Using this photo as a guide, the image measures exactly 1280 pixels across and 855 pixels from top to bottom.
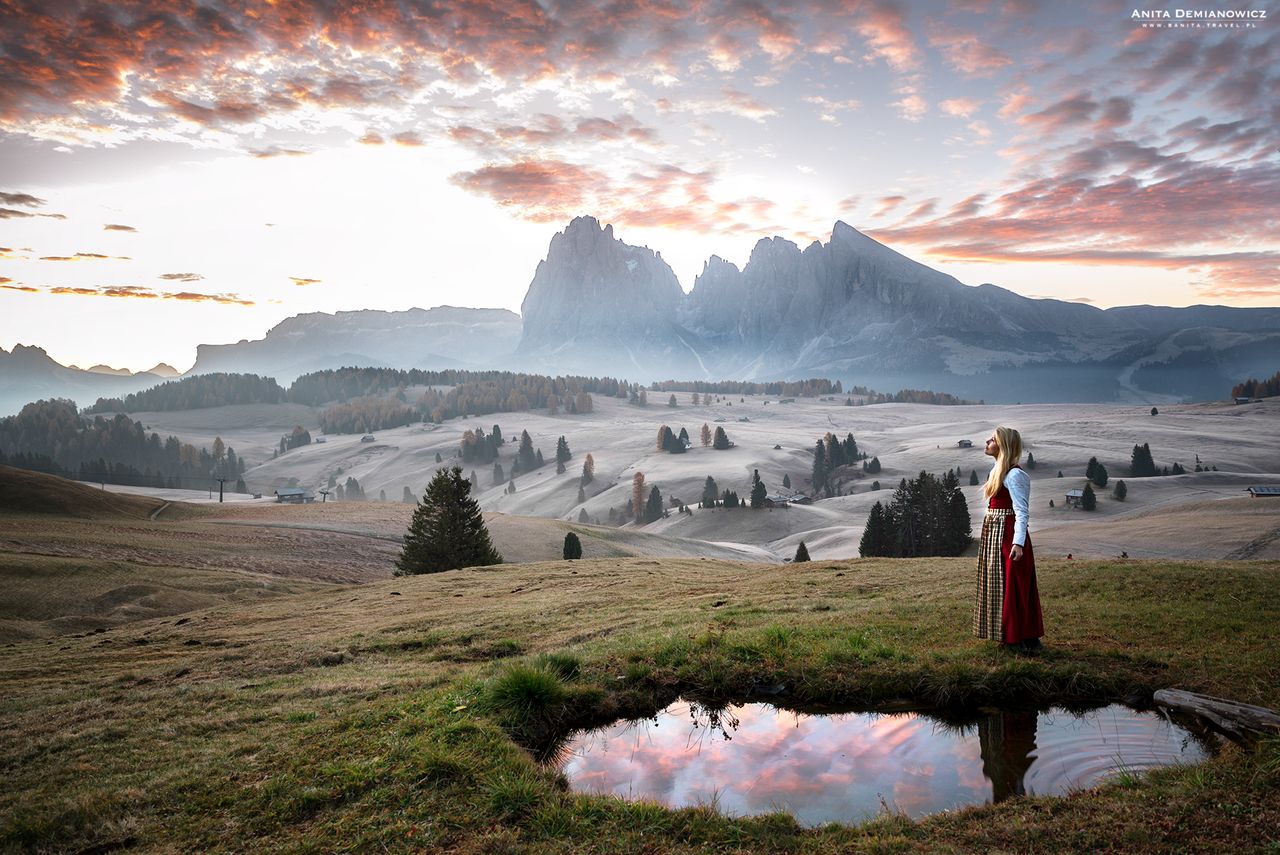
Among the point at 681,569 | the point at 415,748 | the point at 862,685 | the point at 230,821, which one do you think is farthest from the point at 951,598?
the point at 681,569

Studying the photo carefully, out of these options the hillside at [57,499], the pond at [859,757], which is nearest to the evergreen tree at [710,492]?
the hillside at [57,499]

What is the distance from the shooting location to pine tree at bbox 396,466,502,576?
2025 inches

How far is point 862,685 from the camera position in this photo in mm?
11406

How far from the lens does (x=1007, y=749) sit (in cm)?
935

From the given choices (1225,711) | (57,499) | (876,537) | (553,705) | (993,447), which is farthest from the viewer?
(876,537)

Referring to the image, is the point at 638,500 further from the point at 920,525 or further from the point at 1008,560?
the point at 1008,560

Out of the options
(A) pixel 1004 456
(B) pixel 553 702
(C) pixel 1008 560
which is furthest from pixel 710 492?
(B) pixel 553 702

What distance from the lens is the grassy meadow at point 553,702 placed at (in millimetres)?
7113

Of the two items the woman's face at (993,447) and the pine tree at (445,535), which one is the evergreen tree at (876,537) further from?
the woman's face at (993,447)

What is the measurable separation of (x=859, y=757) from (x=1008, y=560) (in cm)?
507

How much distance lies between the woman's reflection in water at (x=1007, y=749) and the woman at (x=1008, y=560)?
2.03m

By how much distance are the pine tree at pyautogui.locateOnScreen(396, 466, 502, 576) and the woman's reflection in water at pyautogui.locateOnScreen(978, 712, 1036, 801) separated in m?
44.4

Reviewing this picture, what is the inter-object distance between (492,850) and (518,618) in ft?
45.9

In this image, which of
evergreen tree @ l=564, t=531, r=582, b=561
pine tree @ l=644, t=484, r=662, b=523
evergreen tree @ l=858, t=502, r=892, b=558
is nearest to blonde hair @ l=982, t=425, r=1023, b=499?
evergreen tree @ l=564, t=531, r=582, b=561
